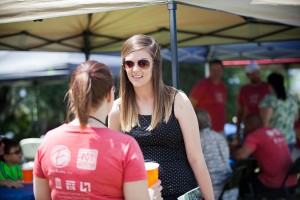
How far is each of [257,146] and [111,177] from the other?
3.99 metres

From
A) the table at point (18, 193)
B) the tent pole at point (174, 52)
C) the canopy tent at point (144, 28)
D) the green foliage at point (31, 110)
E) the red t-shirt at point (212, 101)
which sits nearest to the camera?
the tent pole at point (174, 52)

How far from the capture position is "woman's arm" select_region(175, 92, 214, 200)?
2.74 metres

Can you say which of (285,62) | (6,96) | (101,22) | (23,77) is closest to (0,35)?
(101,22)

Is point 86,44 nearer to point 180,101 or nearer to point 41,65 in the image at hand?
point 41,65

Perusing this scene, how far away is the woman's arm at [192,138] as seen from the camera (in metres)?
2.74

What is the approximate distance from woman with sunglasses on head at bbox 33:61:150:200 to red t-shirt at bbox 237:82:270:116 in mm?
5610

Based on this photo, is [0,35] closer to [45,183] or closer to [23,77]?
[23,77]

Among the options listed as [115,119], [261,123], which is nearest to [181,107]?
[115,119]

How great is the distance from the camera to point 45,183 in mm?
2209

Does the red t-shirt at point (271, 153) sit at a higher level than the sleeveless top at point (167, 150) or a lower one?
lower

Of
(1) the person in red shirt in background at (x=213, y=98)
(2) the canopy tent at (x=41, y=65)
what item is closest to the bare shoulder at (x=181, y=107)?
(1) the person in red shirt in background at (x=213, y=98)

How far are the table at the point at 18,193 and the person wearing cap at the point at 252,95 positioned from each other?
12.7 ft

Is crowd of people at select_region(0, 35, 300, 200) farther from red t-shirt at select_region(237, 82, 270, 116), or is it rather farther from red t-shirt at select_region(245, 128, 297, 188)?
red t-shirt at select_region(237, 82, 270, 116)

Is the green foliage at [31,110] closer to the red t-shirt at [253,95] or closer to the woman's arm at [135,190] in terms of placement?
the red t-shirt at [253,95]
